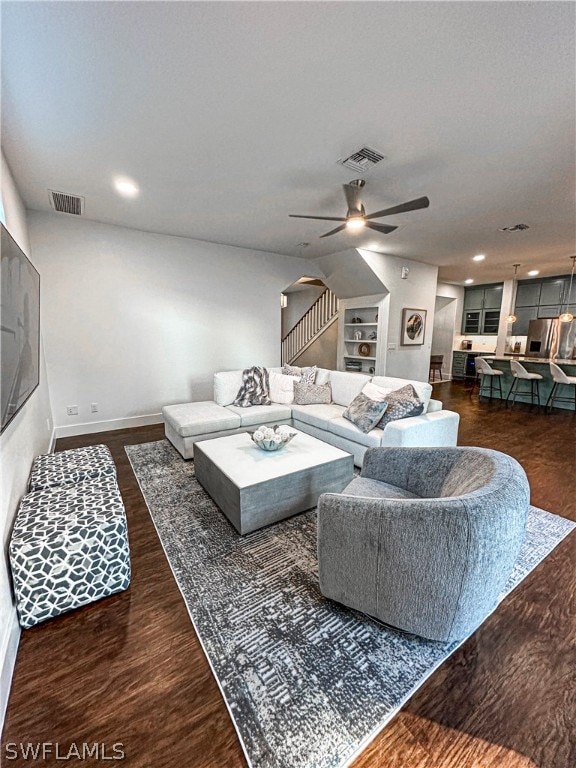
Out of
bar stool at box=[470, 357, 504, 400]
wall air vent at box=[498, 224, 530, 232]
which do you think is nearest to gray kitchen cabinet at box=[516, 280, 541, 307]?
bar stool at box=[470, 357, 504, 400]

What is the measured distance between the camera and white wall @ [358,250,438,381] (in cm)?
561

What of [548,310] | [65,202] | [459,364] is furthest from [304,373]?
[548,310]

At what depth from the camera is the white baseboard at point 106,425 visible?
399 cm

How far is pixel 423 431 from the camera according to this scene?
297 centimetres

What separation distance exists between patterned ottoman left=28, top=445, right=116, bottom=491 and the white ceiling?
2.30 meters

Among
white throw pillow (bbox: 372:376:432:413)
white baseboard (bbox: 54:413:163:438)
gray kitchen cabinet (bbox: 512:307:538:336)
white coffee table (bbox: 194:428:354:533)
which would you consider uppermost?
gray kitchen cabinet (bbox: 512:307:538:336)

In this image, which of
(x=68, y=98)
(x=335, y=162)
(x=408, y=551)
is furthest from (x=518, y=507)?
(x=68, y=98)

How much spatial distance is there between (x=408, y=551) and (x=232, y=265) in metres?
4.85

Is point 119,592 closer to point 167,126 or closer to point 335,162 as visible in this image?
point 167,126

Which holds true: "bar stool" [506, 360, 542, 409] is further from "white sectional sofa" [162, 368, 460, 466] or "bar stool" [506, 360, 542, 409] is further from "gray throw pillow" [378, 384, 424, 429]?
"gray throw pillow" [378, 384, 424, 429]

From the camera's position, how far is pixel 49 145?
2.29m

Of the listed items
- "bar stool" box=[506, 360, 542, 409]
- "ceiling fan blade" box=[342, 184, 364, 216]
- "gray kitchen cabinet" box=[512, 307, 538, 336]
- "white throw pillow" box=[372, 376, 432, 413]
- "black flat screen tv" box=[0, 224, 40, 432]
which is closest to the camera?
"black flat screen tv" box=[0, 224, 40, 432]

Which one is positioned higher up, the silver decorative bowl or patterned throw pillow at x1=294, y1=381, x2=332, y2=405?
patterned throw pillow at x1=294, y1=381, x2=332, y2=405

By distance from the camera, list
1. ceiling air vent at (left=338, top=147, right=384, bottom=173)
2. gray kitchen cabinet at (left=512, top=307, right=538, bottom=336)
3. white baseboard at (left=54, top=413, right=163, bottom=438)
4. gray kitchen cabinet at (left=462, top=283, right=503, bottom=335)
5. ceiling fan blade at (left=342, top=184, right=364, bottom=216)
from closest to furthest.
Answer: ceiling air vent at (left=338, top=147, right=384, bottom=173) < ceiling fan blade at (left=342, top=184, right=364, bottom=216) < white baseboard at (left=54, top=413, right=163, bottom=438) < gray kitchen cabinet at (left=512, top=307, right=538, bottom=336) < gray kitchen cabinet at (left=462, top=283, right=503, bottom=335)
